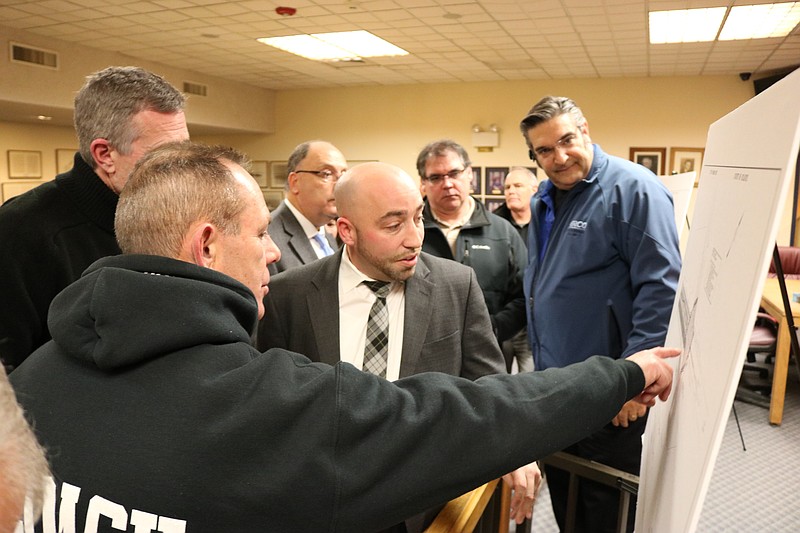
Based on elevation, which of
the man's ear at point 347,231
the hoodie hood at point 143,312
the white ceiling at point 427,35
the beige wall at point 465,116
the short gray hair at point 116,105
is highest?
the white ceiling at point 427,35

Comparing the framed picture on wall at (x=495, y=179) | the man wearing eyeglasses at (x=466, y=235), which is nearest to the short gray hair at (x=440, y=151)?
the man wearing eyeglasses at (x=466, y=235)

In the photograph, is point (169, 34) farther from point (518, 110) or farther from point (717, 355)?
point (717, 355)

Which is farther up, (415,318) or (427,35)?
(427,35)

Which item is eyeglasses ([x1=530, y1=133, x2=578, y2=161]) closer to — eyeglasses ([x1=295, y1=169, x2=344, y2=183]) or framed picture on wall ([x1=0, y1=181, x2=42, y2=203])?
eyeglasses ([x1=295, y1=169, x2=344, y2=183])

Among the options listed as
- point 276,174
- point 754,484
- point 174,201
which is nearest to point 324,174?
point 174,201

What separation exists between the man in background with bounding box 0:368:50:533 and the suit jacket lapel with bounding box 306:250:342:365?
3.89 ft

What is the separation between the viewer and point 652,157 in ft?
30.3

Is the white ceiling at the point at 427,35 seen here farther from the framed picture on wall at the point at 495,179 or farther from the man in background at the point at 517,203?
the man in background at the point at 517,203

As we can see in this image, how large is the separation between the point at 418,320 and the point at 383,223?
31 cm

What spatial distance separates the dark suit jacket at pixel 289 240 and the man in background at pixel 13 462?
7.45ft

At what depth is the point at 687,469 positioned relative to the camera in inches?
31.1

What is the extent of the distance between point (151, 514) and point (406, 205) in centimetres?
123

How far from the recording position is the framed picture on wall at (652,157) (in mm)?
9203

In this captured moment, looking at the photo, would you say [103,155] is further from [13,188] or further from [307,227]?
[13,188]
